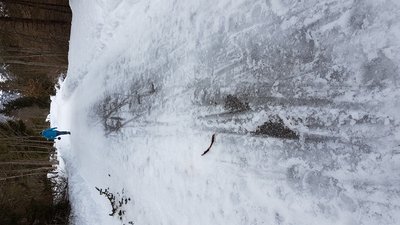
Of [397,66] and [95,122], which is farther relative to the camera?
[95,122]

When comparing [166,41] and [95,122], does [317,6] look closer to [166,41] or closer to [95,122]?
[166,41]

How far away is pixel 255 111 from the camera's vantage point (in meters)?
3.22

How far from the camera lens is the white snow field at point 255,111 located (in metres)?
2.41

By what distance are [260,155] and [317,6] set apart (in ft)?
3.73

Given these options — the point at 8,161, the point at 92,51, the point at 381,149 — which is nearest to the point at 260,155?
the point at 381,149

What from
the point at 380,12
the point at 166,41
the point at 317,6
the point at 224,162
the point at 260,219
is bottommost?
the point at 260,219

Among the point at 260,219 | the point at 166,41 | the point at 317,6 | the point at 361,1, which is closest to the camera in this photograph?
the point at 361,1

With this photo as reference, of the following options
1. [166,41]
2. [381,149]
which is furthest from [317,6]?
[166,41]

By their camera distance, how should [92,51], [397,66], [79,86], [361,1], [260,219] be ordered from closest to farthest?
1. [397,66]
2. [361,1]
3. [260,219]
4. [92,51]
5. [79,86]

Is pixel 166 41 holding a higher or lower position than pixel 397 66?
higher

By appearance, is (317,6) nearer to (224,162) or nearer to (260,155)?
(260,155)

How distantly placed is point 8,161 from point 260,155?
23.5 feet

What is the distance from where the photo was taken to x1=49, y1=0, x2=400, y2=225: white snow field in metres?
2.41

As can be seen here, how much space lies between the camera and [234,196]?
338 centimetres
